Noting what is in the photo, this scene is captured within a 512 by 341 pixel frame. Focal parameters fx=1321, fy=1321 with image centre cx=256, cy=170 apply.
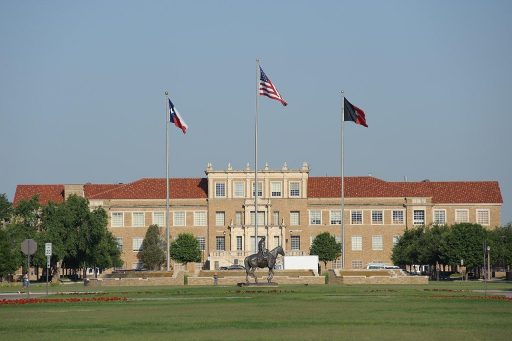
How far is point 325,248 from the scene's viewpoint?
14675 centimetres

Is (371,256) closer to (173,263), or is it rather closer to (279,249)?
(173,263)

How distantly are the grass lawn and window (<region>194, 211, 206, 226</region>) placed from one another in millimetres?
104707

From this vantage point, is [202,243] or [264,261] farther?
[202,243]

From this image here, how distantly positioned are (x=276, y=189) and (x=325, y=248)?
11737 mm

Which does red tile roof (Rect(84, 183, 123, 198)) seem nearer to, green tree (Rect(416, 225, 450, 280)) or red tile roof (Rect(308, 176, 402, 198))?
red tile roof (Rect(308, 176, 402, 198))

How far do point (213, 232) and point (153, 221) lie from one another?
24.0 ft

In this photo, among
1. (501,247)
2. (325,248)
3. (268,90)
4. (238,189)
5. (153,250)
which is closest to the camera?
(268,90)

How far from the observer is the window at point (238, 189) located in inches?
6107

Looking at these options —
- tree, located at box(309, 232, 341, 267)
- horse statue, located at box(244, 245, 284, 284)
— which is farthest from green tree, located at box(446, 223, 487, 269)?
horse statue, located at box(244, 245, 284, 284)

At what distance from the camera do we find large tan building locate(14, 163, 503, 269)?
154 meters

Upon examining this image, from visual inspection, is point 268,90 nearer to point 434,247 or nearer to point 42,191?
point 434,247

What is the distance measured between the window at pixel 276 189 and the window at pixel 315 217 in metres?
4.53

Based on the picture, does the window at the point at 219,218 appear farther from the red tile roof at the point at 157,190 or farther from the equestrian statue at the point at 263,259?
the equestrian statue at the point at 263,259

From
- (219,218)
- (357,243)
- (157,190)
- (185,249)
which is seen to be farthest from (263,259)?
(157,190)
